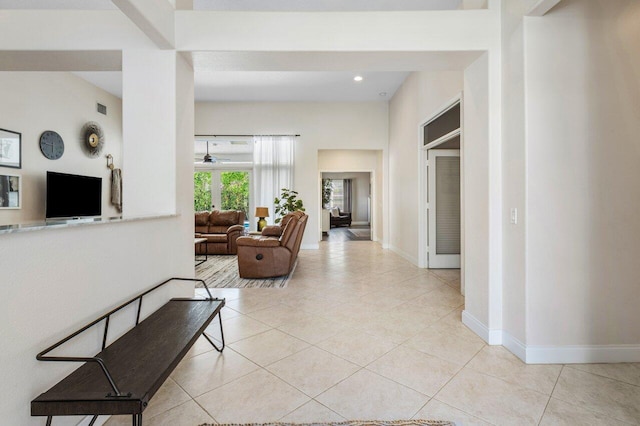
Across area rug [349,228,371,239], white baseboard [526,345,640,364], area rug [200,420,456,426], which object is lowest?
area rug [200,420,456,426]

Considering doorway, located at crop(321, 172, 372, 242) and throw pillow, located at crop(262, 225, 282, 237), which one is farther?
doorway, located at crop(321, 172, 372, 242)

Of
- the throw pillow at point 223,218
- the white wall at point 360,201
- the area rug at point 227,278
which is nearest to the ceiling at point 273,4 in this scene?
the area rug at point 227,278

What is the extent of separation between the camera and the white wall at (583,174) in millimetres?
2213

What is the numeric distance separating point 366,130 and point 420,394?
6.48m

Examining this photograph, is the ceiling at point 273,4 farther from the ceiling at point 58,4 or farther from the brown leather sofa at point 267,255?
the brown leather sofa at point 267,255

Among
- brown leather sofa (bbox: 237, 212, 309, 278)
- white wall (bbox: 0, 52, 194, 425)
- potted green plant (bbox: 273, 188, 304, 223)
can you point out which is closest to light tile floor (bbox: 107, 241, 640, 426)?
white wall (bbox: 0, 52, 194, 425)

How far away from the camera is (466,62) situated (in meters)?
2.75

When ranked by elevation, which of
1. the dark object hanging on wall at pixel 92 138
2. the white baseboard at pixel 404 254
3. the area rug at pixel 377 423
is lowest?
the area rug at pixel 377 423

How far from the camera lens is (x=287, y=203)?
7281 millimetres

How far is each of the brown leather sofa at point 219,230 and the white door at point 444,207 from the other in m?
4.12

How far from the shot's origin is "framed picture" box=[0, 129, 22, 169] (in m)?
4.31

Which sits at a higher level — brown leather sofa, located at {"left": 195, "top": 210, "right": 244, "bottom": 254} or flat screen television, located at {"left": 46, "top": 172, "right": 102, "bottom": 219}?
flat screen television, located at {"left": 46, "top": 172, "right": 102, "bottom": 219}

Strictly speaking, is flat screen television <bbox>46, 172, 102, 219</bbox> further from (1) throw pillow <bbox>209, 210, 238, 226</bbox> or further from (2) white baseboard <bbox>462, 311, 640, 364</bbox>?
(2) white baseboard <bbox>462, 311, 640, 364</bbox>

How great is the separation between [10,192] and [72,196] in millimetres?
989
